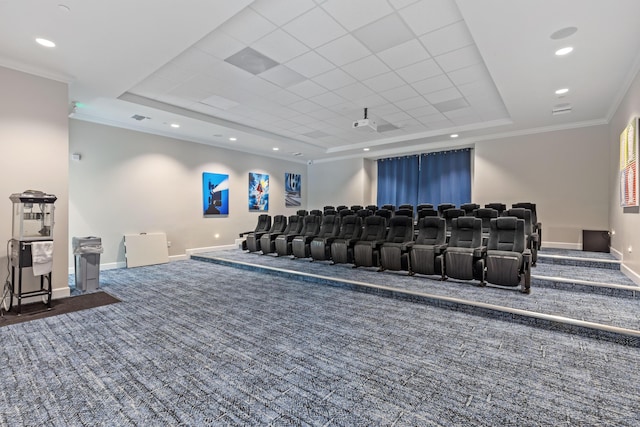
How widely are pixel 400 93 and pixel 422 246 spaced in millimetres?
2726

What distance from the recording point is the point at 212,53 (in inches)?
166

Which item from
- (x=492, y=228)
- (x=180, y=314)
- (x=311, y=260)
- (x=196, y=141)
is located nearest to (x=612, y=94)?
(x=492, y=228)

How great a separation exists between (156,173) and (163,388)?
6.52 meters

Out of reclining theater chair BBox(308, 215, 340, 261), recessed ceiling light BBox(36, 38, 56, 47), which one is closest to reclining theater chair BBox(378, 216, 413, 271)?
reclining theater chair BBox(308, 215, 340, 261)

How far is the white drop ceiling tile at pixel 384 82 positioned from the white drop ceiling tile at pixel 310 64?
81 cm

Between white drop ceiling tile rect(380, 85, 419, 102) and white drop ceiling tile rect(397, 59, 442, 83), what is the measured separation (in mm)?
347

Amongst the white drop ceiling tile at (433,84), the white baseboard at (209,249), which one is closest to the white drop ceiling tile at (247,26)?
the white drop ceiling tile at (433,84)

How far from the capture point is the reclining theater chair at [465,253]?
4.70 metres

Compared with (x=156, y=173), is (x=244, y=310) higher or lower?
lower

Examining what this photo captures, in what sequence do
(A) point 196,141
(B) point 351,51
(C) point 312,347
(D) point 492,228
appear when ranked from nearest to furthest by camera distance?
1. (C) point 312,347
2. (B) point 351,51
3. (D) point 492,228
4. (A) point 196,141

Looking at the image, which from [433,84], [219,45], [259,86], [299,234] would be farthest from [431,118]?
[219,45]

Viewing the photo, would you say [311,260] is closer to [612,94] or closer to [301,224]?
[301,224]

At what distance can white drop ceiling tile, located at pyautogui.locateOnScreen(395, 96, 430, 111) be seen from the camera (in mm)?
5863

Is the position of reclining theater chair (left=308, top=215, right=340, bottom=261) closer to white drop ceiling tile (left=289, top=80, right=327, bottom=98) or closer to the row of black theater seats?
the row of black theater seats
